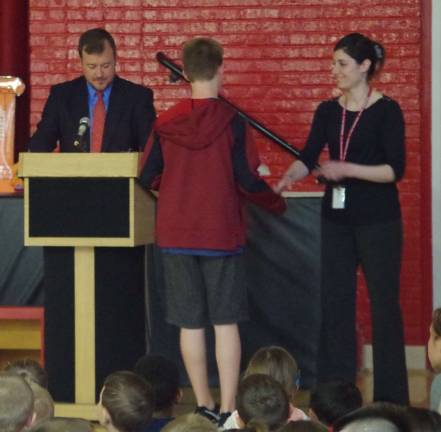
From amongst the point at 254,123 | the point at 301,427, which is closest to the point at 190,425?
the point at 301,427

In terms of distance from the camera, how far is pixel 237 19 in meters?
6.59

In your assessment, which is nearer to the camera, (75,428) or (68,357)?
(75,428)

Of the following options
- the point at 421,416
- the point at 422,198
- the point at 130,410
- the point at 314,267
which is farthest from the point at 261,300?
the point at 421,416

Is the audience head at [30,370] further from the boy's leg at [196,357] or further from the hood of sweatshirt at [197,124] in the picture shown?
the hood of sweatshirt at [197,124]

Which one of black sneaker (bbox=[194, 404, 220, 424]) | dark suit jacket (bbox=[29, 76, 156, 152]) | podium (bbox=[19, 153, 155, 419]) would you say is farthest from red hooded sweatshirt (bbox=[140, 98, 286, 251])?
black sneaker (bbox=[194, 404, 220, 424])

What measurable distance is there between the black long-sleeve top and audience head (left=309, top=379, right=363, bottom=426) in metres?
0.98

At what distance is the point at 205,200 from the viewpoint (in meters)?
4.46

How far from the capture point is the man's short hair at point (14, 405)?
2.72 meters

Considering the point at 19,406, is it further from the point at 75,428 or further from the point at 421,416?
the point at 421,416

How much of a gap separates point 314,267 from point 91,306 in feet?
3.79

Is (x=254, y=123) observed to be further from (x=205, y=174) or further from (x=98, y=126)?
(x=205, y=174)

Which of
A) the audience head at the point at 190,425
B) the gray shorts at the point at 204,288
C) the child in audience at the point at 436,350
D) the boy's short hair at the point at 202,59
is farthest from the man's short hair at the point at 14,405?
the boy's short hair at the point at 202,59

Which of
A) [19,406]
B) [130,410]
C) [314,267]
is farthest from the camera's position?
[314,267]

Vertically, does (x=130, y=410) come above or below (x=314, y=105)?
below
